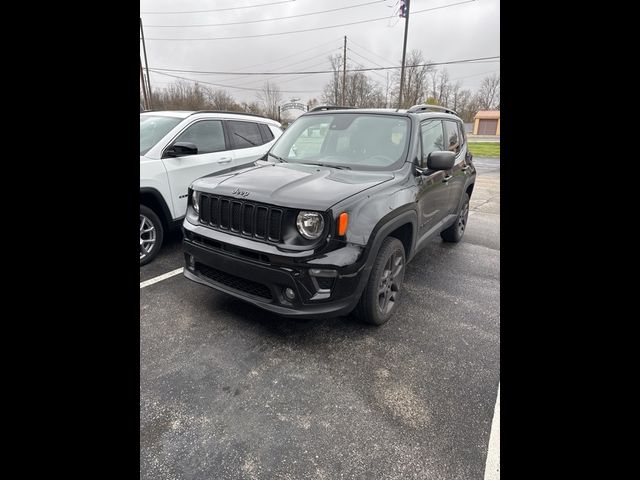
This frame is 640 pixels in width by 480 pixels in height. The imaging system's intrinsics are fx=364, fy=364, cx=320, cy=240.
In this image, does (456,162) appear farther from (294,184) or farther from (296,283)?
(296,283)

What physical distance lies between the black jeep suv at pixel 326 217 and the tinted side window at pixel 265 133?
2.15 meters

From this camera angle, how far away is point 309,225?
2.54m

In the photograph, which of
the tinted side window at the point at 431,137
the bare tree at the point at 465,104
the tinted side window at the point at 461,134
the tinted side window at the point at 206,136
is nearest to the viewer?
the tinted side window at the point at 431,137

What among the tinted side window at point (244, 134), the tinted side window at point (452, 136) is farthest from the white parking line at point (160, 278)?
the tinted side window at point (452, 136)

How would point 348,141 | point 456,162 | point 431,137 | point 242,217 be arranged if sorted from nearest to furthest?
point 242,217
point 348,141
point 431,137
point 456,162

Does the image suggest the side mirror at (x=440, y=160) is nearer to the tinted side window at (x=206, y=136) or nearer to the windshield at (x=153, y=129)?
the tinted side window at (x=206, y=136)

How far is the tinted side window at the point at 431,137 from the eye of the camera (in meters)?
3.70

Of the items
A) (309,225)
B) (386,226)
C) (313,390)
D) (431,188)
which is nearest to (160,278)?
(309,225)

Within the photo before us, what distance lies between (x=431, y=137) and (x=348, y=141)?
0.96 metres

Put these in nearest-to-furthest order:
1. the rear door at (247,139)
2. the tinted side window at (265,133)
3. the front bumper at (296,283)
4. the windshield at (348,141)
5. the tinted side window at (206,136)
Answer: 1. the front bumper at (296,283)
2. the windshield at (348,141)
3. the tinted side window at (206,136)
4. the rear door at (247,139)
5. the tinted side window at (265,133)

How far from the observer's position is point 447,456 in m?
1.94
